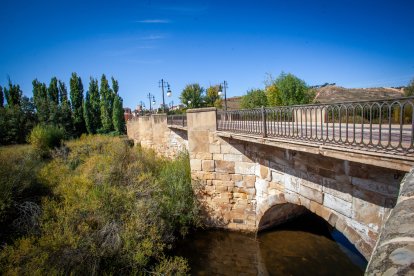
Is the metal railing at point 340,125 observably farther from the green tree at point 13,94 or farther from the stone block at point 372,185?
the green tree at point 13,94

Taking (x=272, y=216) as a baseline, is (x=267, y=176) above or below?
above

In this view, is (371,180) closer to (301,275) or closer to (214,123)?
(301,275)

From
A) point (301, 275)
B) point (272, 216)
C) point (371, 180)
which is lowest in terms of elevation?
point (301, 275)

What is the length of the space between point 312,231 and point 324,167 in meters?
4.95

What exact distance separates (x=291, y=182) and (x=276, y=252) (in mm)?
3054

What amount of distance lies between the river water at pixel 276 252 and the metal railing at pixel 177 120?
6105 mm

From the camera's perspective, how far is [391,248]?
0.95m

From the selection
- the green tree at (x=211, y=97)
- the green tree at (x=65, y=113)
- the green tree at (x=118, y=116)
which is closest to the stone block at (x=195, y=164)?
the green tree at (x=65, y=113)

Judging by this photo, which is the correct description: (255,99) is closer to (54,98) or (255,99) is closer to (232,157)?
(232,157)

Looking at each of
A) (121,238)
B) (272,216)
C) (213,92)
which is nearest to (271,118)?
(272,216)

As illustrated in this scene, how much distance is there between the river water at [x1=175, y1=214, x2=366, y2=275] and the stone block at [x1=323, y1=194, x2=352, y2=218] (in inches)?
114

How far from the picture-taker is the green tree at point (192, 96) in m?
32.5

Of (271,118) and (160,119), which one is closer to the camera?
(271,118)

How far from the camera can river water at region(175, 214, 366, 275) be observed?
6738 mm
